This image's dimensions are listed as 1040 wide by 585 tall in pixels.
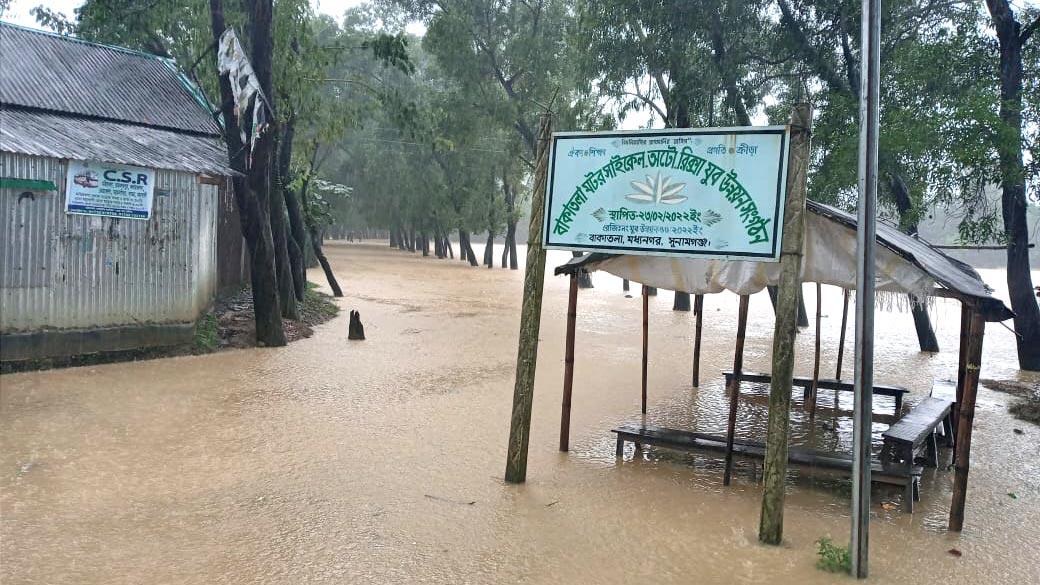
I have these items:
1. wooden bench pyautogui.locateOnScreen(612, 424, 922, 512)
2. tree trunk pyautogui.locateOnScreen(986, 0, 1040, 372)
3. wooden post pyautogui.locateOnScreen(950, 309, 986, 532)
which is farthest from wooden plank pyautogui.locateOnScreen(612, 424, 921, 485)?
tree trunk pyautogui.locateOnScreen(986, 0, 1040, 372)

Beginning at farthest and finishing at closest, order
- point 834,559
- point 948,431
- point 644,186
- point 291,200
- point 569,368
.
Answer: point 291,200, point 948,431, point 569,368, point 644,186, point 834,559

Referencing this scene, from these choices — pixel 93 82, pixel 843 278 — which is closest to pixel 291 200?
pixel 93 82

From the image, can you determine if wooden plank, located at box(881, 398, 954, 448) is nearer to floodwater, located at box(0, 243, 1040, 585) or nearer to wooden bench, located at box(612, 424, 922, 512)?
wooden bench, located at box(612, 424, 922, 512)

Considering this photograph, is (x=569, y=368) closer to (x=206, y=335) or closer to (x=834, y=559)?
(x=834, y=559)

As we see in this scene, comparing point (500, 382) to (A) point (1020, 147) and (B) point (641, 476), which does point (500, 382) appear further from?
(A) point (1020, 147)

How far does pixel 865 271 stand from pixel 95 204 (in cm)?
1014

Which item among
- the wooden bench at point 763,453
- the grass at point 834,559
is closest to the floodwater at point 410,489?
the grass at point 834,559

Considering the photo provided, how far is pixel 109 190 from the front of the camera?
1082cm

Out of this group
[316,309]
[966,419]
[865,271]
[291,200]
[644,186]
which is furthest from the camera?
[291,200]

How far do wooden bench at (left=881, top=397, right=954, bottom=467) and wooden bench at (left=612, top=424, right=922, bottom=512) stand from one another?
0.14 meters

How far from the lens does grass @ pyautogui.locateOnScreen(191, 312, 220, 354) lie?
12.2m

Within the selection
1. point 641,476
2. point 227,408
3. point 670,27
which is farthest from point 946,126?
point 227,408

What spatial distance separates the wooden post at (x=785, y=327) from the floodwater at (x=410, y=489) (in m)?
0.34

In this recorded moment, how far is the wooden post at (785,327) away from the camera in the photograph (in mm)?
5133
